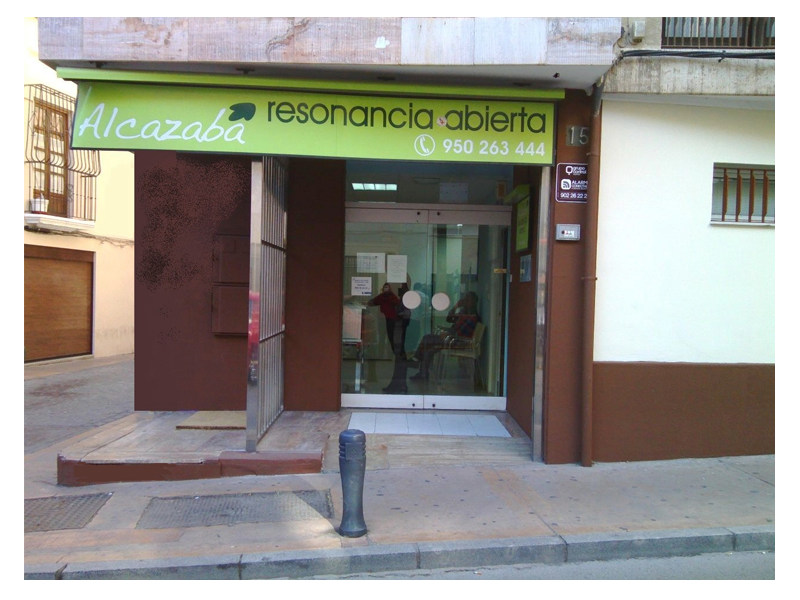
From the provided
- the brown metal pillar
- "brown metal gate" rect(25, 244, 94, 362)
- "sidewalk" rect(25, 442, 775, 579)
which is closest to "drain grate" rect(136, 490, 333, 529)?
"sidewalk" rect(25, 442, 775, 579)

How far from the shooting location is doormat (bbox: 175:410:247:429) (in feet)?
24.5

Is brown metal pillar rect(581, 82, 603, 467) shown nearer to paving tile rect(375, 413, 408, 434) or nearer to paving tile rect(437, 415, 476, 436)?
paving tile rect(437, 415, 476, 436)

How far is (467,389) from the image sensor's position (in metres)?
8.89

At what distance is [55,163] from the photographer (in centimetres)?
1395

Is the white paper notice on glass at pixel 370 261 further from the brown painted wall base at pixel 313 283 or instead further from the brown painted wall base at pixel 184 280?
the brown painted wall base at pixel 184 280

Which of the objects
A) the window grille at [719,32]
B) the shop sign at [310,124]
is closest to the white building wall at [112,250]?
the shop sign at [310,124]

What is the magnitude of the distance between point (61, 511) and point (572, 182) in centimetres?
574

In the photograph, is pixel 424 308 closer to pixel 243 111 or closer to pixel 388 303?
pixel 388 303

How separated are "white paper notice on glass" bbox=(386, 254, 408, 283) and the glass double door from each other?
14 millimetres

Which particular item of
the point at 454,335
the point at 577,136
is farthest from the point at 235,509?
the point at 577,136

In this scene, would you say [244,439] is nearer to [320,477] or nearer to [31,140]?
[320,477]

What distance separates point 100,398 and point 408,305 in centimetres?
553

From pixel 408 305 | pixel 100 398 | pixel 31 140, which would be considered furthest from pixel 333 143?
pixel 31 140

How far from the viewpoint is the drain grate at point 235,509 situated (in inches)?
208
